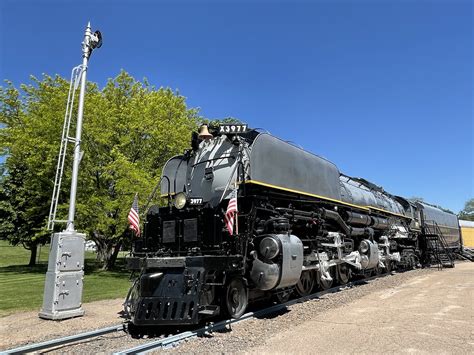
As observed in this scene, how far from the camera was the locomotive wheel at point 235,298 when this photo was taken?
7.66 meters

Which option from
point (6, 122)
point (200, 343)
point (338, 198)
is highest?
point (6, 122)

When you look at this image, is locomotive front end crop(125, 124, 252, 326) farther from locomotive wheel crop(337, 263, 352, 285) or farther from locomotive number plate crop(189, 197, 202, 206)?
locomotive wheel crop(337, 263, 352, 285)

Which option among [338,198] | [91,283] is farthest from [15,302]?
[338,198]

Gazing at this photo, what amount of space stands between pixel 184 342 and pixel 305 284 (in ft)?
18.3

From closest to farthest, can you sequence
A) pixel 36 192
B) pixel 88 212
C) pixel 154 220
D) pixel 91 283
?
pixel 154 220
pixel 91 283
pixel 88 212
pixel 36 192

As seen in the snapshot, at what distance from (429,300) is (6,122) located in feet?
74.8

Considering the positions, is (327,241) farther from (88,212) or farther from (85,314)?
(88,212)

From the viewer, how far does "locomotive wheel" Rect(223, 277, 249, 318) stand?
7.66 m

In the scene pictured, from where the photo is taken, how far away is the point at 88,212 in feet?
55.8

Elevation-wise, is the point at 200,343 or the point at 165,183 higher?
the point at 165,183

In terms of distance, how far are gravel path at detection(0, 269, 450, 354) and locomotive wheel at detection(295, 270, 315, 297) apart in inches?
20.5

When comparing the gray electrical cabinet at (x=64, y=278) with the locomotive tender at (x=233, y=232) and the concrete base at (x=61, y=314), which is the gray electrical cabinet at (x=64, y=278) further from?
the locomotive tender at (x=233, y=232)

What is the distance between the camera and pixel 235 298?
805 centimetres

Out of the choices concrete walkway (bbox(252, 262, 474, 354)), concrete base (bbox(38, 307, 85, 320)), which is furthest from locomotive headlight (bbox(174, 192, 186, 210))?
concrete base (bbox(38, 307, 85, 320))
